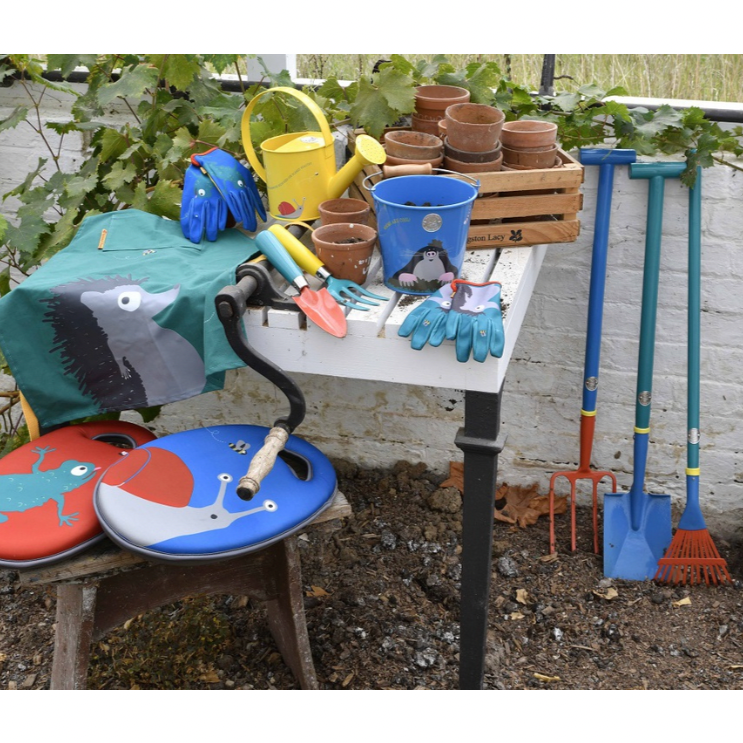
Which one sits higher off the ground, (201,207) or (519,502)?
(201,207)

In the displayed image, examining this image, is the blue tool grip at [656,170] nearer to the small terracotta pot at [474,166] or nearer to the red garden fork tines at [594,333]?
the red garden fork tines at [594,333]

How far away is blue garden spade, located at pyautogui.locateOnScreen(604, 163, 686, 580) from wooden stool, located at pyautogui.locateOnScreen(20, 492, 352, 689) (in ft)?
3.52

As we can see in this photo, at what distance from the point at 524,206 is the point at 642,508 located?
117 centimetres

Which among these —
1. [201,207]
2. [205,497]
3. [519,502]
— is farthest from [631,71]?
[205,497]

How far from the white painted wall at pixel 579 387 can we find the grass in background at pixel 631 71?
41 centimetres

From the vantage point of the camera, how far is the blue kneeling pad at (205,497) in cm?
158

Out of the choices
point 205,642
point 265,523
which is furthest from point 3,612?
point 265,523

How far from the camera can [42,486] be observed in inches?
68.1

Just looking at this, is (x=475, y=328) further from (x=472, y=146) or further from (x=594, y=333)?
(x=594, y=333)

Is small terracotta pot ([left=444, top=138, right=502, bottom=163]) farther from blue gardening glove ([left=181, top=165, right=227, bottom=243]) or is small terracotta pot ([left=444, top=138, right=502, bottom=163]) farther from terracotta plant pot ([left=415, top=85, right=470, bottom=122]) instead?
blue gardening glove ([left=181, top=165, right=227, bottom=243])

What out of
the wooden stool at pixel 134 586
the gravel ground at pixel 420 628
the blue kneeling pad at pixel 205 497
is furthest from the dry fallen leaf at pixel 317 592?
the blue kneeling pad at pixel 205 497

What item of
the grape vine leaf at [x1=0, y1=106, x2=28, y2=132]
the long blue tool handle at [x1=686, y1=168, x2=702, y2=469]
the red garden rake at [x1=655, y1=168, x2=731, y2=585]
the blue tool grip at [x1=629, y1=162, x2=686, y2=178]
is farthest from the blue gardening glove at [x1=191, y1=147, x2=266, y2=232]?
the red garden rake at [x1=655, y1=168, x2=731, y2=585]

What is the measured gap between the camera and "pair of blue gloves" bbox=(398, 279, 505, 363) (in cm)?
151

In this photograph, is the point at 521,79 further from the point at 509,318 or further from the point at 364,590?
the point at 364,590
